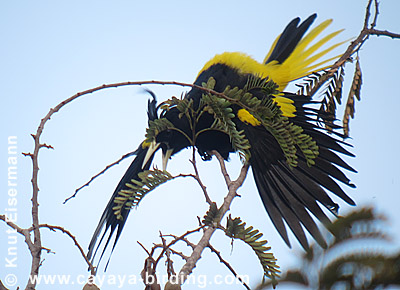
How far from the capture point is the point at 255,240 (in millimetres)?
1454

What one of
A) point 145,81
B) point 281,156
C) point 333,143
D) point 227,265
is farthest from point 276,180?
point 145,81

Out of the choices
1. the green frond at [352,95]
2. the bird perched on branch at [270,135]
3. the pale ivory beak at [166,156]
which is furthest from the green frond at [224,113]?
the pale ivory beak at [166,156]

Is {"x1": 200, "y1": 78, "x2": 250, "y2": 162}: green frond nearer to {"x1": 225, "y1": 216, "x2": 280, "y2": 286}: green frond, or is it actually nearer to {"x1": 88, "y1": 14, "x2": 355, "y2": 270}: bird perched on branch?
{"x1": 88, "y1": 14, "x2": 355, "y2": 270}: bird perched on branch

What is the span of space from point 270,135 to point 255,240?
1016 mm

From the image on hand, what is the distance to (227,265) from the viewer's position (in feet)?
4.67

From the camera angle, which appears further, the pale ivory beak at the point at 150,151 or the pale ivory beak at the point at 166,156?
the pale ivory beak at the point at 166,156

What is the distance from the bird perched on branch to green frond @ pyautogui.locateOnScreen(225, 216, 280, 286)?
0.29m

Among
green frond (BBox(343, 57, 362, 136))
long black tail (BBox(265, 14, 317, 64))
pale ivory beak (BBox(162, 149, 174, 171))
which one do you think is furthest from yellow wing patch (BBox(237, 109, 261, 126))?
long black tail (BBox(265, 14, 317, 64))

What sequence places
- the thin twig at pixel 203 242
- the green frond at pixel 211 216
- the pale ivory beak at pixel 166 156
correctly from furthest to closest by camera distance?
the pale ivory beak at pixel 166 156 < the green frond at pixel 211 216 < the thin twig at pixel 203 242

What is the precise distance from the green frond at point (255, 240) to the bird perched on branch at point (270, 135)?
0.29 m

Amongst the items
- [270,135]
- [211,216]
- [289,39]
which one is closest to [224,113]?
[211,216]

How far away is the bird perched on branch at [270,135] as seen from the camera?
1562 mm

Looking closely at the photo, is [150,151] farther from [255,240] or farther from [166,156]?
[255,240]

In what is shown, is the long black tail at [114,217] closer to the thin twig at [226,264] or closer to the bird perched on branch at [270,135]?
the bird perched on branch at [270,135]
